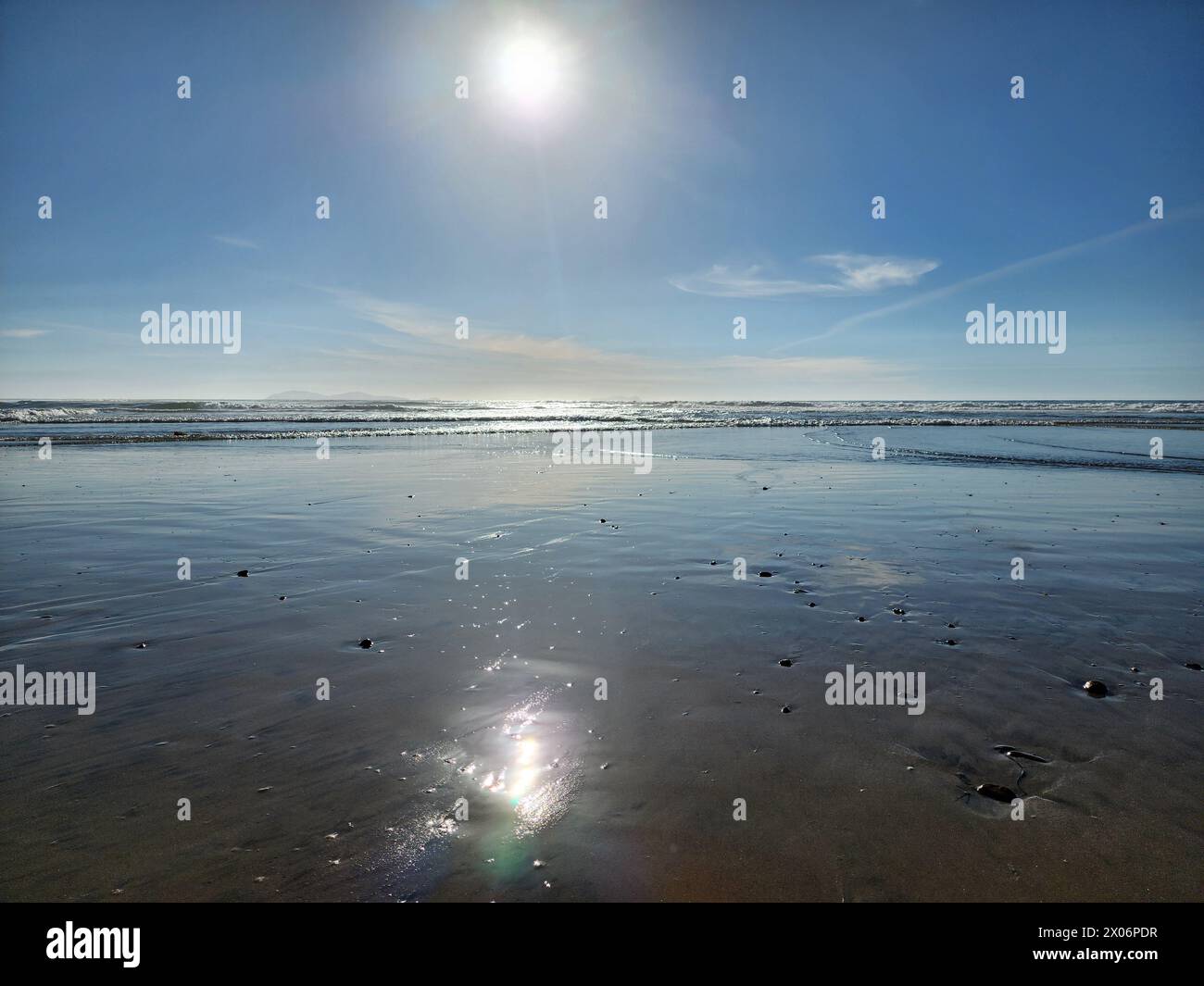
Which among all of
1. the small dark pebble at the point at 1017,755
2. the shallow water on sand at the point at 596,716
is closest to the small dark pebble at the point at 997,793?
the shallow water on sand at the point at 596,716

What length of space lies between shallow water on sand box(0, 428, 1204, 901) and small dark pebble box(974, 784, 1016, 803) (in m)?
0.10

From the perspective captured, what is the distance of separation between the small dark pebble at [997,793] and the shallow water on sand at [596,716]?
4.1 inches

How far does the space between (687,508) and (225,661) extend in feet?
31.0

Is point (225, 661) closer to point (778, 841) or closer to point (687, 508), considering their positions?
point (778, 841)

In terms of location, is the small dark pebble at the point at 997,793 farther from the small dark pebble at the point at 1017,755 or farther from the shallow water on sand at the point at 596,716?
the small dark pebble at the point at 1017,755

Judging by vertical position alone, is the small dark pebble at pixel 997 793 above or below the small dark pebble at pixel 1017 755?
below

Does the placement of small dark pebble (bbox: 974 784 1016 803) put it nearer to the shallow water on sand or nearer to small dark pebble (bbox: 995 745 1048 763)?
the shallow water on sand

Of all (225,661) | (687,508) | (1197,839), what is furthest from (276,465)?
(1197,839)

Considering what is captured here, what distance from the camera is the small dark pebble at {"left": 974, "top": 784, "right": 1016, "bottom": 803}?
358 cm

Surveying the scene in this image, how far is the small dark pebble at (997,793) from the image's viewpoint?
141 inches

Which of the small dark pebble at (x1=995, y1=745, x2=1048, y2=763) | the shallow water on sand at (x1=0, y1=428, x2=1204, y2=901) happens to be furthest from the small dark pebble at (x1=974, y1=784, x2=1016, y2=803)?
the small dark pebble at (x1=995, y1=745, x2=1048, y2=763)

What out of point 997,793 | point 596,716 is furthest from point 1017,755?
point 596,716

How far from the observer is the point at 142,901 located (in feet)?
9.49
